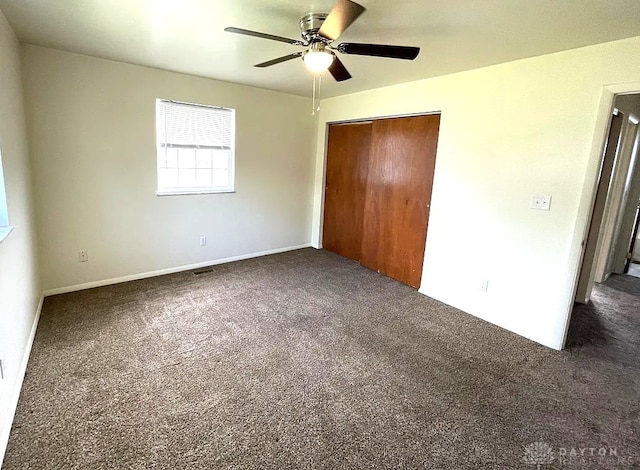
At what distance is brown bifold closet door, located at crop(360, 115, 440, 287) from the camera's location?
374 centimetres

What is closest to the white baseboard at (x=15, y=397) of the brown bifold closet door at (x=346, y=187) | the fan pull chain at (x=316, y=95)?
the fan pull chain at (x=316, y=95)

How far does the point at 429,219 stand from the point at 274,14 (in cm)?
249

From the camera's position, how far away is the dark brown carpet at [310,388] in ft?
5.49

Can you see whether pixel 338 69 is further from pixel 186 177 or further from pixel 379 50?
pixel 186 177

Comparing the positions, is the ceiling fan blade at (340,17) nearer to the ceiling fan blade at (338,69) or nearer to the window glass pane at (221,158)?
the ceiling fan blade at (338,69)

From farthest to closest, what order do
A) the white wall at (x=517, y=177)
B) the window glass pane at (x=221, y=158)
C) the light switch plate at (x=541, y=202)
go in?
the window glass pane at (x=221, y=158), the light switch plate at (x=541, y=202), the white wall at (x=517, y=177)

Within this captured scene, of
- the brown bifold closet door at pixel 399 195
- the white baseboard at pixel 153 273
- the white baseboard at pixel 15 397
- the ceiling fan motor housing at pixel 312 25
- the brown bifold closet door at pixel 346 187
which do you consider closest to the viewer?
the white baseboard at pixel 15 397

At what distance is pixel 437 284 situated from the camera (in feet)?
12.0

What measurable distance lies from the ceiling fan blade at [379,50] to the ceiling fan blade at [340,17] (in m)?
0.11

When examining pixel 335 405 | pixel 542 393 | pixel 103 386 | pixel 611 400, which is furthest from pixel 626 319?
pixel 103 386

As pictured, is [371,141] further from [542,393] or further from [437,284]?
[542,393]

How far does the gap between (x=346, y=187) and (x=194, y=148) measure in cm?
211

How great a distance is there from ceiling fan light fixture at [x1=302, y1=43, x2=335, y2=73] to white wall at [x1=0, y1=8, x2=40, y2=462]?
187cm

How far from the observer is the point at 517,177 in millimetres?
2896
